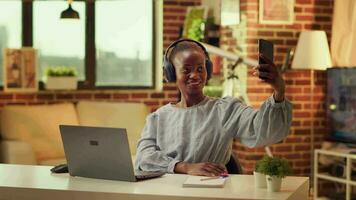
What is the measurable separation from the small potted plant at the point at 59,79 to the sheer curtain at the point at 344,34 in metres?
2.41

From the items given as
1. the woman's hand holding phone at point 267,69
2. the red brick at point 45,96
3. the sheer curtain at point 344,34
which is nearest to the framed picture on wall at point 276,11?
the sheer curtain at point 344,34

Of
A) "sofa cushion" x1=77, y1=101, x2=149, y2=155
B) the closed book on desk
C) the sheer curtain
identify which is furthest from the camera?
"sofa cushion" x1=77, y1=101, x2=149, y2=155

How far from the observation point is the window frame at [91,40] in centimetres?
606

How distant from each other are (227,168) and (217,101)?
293mm

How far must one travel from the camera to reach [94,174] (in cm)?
247

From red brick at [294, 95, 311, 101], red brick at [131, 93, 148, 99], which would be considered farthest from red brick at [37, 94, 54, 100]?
red brick at [294, 95, 311, 101]

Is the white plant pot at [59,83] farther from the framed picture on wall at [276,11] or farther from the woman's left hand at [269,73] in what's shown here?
the woman's left hand at [269,73]

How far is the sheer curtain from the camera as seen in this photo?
5.38 meters

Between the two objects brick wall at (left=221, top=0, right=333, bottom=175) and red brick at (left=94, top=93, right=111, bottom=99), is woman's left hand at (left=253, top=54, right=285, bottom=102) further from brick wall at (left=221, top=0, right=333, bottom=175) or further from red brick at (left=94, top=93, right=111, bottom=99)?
red brick at (left=94, top=93, right=111, bottom=99)

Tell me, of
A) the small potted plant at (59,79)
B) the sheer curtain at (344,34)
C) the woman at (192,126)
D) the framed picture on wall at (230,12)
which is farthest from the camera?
the small potted plant at (59,79)

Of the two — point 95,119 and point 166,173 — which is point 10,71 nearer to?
point 95,119

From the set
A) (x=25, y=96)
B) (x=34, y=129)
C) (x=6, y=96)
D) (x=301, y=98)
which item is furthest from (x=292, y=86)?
(x=6, y=96)

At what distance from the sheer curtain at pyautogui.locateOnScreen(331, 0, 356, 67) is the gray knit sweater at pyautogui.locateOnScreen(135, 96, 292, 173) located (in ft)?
9.80

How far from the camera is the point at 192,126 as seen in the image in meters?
2.66
